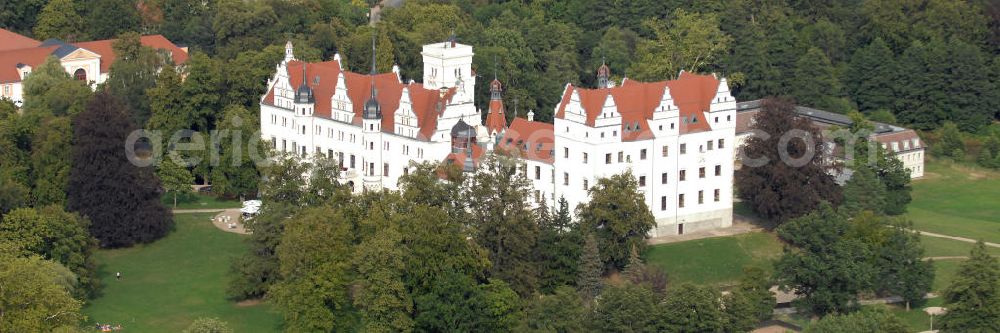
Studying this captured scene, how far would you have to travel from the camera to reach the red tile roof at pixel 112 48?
158 metres

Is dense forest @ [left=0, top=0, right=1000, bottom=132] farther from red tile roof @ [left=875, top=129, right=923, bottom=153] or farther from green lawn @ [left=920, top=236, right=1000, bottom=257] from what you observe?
green lawn @ [left=920, top=236, right=1000, bottom=257]

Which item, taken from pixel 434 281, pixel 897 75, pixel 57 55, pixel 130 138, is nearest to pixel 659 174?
pixel 434 281

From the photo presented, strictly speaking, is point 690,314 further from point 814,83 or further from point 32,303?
point 814,83

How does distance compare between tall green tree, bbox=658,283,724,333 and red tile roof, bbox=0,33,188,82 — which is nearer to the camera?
tall green tree, bbox=658,283,724,333

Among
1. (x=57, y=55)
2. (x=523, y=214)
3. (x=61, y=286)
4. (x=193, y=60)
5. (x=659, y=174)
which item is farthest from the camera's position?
(x=57, y=55)

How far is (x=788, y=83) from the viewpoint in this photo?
158625 mm

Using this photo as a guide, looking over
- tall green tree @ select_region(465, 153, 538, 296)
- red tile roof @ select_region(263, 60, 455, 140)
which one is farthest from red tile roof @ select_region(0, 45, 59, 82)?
tall green tree @ select_region(465, 153, 538, 296)

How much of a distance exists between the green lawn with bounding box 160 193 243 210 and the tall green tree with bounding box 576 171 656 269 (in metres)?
26.6

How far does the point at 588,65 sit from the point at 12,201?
52754 mm

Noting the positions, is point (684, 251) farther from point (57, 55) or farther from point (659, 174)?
point (57, 55)

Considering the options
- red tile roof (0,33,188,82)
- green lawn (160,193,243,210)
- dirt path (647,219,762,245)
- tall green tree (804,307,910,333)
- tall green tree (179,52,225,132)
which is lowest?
tall green tree (804,307,910,333)

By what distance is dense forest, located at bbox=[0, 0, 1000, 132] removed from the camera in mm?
152375

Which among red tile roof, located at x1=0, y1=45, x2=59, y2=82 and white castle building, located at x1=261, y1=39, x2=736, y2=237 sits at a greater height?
red tile roof, located at x1=0, y1=45, x2=59, y2=82

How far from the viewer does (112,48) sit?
6152 inches
